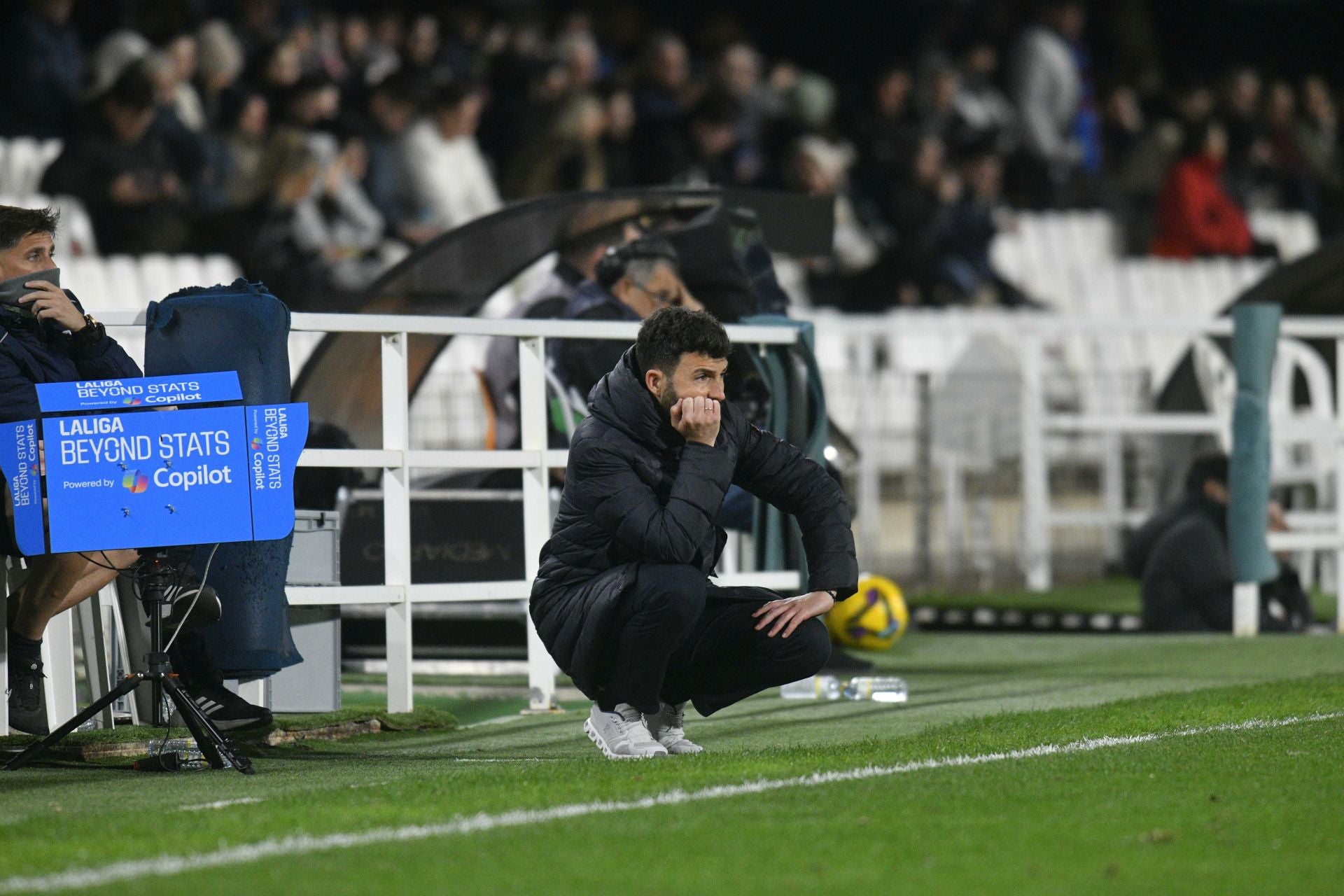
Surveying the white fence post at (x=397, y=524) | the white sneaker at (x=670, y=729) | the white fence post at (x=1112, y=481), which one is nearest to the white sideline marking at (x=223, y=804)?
the white sneaker at (x=670, y=729)

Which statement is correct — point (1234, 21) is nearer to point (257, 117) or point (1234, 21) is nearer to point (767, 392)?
point (257, 117)

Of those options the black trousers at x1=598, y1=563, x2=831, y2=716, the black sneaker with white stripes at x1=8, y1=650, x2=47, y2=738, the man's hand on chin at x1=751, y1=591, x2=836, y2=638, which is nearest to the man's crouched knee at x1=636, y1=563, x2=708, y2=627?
the black trousers at x1=598, y1=563, x2=831, y2=716

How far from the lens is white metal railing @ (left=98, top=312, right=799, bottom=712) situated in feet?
25.0

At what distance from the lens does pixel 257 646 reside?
21.5 ft

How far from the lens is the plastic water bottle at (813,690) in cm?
846

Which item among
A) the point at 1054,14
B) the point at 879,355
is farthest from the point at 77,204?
the point at 1054,14

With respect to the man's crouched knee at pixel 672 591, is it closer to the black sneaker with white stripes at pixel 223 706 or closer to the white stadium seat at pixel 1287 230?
the black sneaker with white stripes at pixel 223 706

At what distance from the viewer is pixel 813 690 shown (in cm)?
852

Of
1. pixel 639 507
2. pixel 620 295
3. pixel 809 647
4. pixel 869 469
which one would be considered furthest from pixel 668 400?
pixel 869 469

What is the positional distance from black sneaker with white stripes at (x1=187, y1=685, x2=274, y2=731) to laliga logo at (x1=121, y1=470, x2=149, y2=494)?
0.89 metres

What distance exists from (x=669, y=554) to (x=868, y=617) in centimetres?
443

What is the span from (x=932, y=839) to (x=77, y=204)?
1045cm

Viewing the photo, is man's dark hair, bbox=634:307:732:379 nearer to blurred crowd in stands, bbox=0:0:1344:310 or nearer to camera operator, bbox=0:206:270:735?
camera operator, bbox=0:206:270:735

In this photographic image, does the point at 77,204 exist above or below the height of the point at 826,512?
above
